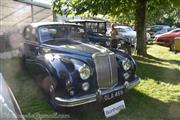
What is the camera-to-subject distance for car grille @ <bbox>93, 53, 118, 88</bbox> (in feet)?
19.9

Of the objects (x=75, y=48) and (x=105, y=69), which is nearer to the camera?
(x=105, y=69)

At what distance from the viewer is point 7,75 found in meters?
8.85

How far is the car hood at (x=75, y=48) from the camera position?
20.7 ft

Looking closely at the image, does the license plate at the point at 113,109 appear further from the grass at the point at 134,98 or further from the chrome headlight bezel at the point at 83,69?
the chrome headlight bezel at the point at 83,69

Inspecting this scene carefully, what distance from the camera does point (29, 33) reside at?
7785 millimetres

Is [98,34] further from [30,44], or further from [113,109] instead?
[113,109]

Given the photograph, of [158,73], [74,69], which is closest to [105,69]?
[74,69]

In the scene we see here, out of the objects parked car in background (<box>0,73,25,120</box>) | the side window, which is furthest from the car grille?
parked car in background (<box>0,73,25,120</box>)

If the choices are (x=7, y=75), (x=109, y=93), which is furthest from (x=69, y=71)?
(x=7, y=75)

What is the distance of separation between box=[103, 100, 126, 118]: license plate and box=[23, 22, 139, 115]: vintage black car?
180 millimetres

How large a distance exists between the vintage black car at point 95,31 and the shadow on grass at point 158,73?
3.28 meters

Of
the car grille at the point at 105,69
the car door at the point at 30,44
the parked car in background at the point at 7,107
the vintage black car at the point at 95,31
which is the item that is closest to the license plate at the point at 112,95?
the car grille at the point at 105,69

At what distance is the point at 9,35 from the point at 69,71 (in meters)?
7.31

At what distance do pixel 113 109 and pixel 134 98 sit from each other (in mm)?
1272
